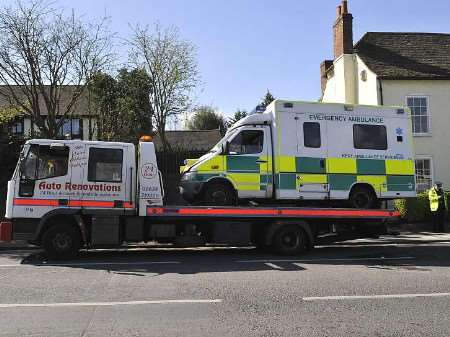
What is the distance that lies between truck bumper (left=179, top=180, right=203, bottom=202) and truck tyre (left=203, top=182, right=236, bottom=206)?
18 centimetres

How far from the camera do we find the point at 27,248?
43.8 ft

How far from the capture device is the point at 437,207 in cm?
1691

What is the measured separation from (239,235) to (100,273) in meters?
3.52

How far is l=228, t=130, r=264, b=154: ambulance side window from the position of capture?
11387 mm

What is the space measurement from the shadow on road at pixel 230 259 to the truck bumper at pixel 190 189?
1422mm

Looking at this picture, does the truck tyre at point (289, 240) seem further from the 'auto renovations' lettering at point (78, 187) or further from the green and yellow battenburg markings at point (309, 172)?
the 'auto renovations' lettering at point (78, 187)

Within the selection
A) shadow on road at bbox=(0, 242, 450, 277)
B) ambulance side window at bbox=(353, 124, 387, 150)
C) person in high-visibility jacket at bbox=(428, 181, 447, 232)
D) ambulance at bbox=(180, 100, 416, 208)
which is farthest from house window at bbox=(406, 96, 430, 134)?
ambulance side window at bbox=(353, 124, 387, 150)

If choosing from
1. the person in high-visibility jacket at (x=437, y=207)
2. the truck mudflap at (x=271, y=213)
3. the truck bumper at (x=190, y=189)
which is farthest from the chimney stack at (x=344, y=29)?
the truck bumper at (x=190, y=189)

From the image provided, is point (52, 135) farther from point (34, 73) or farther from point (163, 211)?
point (163, 211)

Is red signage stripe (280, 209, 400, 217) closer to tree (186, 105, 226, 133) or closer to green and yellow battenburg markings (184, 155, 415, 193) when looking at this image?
green and yellow battenburg markings (184, 155, 415, 193)

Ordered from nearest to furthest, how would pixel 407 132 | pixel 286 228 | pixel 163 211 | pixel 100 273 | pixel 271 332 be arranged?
pixel 271 332 → pixel 100 273 → pixel 163 211 → pixel 286 228 → pixel 407 132

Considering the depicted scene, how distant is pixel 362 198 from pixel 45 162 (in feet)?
25.1

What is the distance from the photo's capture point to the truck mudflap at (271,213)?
1085cm

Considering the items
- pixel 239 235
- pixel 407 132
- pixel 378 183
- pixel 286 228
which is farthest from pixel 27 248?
pixel 407 132
